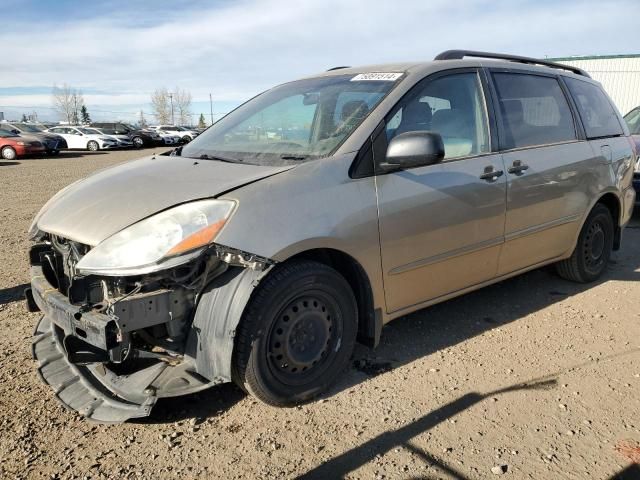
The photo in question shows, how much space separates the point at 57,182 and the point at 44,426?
11.7m

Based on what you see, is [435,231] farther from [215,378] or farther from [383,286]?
[215,378]

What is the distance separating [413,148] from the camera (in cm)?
284

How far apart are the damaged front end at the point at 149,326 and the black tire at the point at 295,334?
0.37ft

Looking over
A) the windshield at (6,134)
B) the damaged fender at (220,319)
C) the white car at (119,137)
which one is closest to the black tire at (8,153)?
the windshield at (6,134)

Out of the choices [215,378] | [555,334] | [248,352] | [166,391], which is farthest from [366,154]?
[555,334]

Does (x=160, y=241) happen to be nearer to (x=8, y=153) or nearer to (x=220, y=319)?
(x=220, y=319)

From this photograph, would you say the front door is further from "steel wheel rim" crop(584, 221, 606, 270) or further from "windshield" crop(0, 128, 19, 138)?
"windshield" crop(0, 128, 19, 138)

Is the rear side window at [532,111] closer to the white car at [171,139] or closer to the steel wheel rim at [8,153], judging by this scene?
the steel wheel rim at [8,153]

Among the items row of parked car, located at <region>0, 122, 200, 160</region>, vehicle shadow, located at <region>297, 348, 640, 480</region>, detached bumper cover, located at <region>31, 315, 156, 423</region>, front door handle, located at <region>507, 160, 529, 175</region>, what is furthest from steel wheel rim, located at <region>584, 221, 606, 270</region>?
row of parked car, located at <region>0, 122, 200, 160</region>

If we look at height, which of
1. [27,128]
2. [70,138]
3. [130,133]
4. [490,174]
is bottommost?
[490,174]

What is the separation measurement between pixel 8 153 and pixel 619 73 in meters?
27.5

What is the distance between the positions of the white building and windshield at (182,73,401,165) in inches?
972

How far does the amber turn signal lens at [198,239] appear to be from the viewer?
2355 mm

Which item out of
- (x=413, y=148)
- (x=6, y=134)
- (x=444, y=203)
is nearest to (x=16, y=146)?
(x=6, y=134)
